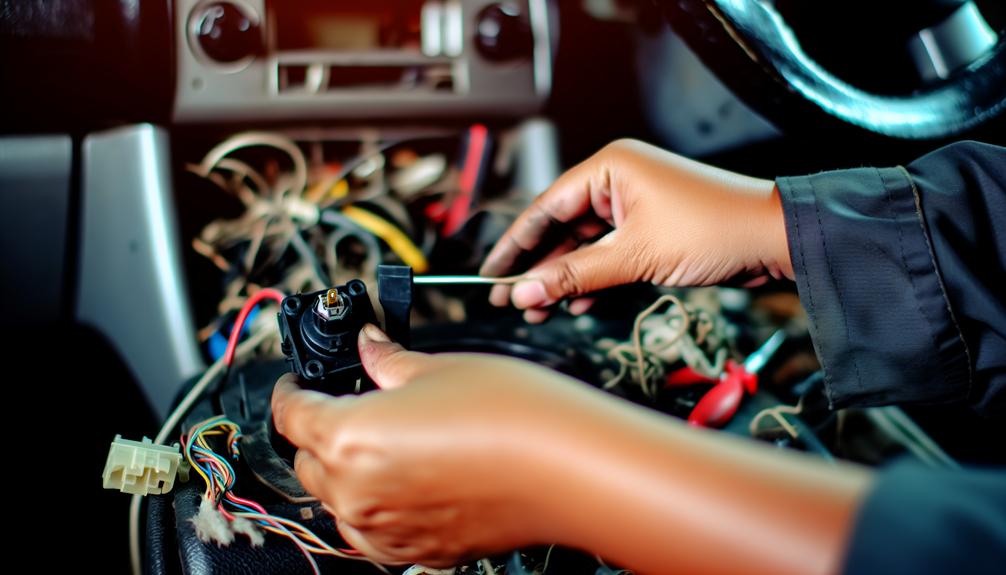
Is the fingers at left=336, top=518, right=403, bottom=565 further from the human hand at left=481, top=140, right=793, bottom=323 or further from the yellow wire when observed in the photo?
the yellow wire

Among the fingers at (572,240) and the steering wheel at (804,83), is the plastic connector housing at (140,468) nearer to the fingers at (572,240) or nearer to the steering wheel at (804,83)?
the fingers at (572,240)

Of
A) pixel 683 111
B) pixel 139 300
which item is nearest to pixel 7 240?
pixel 139 300

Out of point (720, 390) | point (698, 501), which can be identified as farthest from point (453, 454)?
point (720, 390)

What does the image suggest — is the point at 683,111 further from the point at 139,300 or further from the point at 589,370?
the point at 139,300

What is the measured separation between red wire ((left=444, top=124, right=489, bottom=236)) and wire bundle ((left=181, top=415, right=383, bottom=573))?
0.50 m

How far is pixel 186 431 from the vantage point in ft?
1.82

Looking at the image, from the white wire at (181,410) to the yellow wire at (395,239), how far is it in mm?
241

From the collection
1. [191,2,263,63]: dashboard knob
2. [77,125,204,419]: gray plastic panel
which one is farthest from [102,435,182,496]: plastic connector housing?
[191,2,263,63]: dashboard knob

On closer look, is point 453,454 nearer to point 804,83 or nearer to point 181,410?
point 181,410

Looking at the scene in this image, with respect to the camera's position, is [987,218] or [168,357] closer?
[987,218]

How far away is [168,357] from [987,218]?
0.80 metres

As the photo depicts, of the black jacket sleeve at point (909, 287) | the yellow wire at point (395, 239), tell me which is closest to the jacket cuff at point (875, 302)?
the black jacket sleeve at point (909, 287)

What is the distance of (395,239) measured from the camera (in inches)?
34.8

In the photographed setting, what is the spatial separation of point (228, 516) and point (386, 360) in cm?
15
